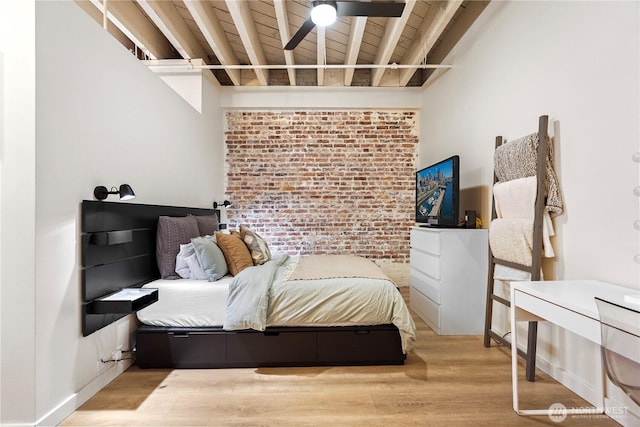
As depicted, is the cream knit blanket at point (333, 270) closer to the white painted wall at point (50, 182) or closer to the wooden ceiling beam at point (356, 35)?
the white painted wall at point (50, 182)

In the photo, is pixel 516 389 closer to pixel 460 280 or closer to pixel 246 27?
pixel 460 280

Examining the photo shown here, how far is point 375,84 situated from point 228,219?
2.88m

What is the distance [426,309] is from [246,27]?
10.9 ft

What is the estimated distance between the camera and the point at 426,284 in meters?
3.21

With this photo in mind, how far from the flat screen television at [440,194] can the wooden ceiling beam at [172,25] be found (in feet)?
10.0

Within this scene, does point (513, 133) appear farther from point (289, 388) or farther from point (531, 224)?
point (289, 388)

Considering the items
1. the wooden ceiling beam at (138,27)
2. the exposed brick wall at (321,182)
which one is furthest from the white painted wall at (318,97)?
the wooden ceiling beam at (138,27)

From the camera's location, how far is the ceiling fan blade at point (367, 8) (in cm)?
226

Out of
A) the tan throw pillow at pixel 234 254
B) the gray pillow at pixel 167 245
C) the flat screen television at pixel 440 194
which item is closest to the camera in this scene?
the gray pillow at pixel 167 245

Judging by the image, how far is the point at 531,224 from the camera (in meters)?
2.15

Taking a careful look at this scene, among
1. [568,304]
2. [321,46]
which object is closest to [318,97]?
[321,46]

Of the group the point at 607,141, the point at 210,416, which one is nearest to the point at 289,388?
the point at 210,416

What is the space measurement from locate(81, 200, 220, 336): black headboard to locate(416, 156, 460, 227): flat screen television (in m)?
2.70

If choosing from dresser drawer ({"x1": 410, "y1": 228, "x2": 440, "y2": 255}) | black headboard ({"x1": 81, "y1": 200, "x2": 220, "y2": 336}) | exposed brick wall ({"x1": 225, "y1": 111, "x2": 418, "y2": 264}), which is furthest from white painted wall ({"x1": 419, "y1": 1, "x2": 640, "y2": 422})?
black headboard ({"x1": 81, "y1": 200, "x2": 220, "y2": 336})
